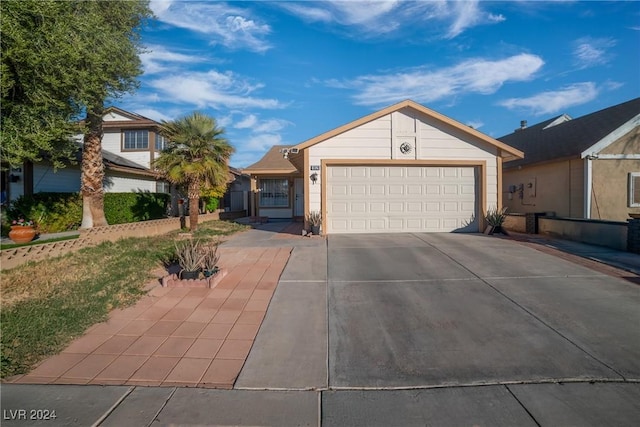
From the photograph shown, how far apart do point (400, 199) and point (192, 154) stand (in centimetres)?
784

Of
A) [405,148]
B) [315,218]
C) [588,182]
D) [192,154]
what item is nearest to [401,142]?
[405,148]

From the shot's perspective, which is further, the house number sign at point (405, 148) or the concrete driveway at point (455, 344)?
the house number sign at point (405, 148)

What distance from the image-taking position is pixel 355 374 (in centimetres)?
330

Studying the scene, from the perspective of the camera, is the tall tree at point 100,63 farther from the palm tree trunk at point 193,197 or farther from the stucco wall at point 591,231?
the stucco wall at point 591,231

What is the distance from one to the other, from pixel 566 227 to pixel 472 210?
2817 millimetres

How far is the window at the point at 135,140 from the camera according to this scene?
728 inches

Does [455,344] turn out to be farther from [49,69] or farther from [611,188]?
[611,188]

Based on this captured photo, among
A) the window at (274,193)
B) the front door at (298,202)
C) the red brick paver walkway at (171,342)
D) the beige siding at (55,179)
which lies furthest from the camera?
the window at (274,193)

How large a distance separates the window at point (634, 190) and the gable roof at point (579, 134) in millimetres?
1804

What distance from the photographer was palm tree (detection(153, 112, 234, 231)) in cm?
1226

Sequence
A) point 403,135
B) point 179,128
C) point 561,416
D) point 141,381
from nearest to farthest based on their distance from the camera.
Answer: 1. point 561,416
2. point 141,381
3. point 403,135
4. point 179,128

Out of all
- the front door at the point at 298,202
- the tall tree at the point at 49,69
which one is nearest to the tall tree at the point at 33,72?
the tall tree at the point at 49,69

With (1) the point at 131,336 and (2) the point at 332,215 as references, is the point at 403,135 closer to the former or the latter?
(2) the point at 332,215

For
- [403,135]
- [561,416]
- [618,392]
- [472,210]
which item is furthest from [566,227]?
[561,416]
